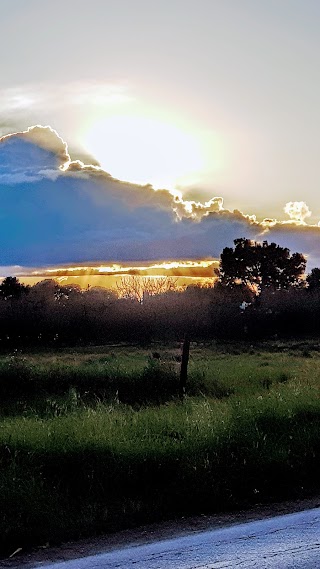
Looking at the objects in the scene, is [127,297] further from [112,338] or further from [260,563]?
[260,563]

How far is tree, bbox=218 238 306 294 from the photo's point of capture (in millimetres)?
68750

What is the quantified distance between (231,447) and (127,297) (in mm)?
46620

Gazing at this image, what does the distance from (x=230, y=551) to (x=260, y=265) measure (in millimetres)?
63842

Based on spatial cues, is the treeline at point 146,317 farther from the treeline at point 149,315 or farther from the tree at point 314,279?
the tree at point 314,279

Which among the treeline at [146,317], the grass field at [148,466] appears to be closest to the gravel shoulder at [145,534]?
the grass field at [148,466]

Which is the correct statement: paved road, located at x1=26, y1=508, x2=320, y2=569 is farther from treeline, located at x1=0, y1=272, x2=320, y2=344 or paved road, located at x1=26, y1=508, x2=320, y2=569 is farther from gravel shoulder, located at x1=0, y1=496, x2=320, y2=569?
treeline, located at x1=0, y1=272, x2=320, y2=344

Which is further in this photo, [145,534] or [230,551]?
[145,534]

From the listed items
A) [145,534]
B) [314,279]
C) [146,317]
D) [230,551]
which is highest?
[314,279]

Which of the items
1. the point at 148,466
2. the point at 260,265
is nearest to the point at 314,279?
the point at 260,265

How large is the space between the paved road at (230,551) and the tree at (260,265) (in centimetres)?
Result: 6157

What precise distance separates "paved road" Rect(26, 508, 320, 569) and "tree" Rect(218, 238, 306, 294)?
202 feet

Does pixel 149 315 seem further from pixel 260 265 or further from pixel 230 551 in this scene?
→ pixel 230 551

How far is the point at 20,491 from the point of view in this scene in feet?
26.7

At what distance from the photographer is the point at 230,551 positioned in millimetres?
6137
